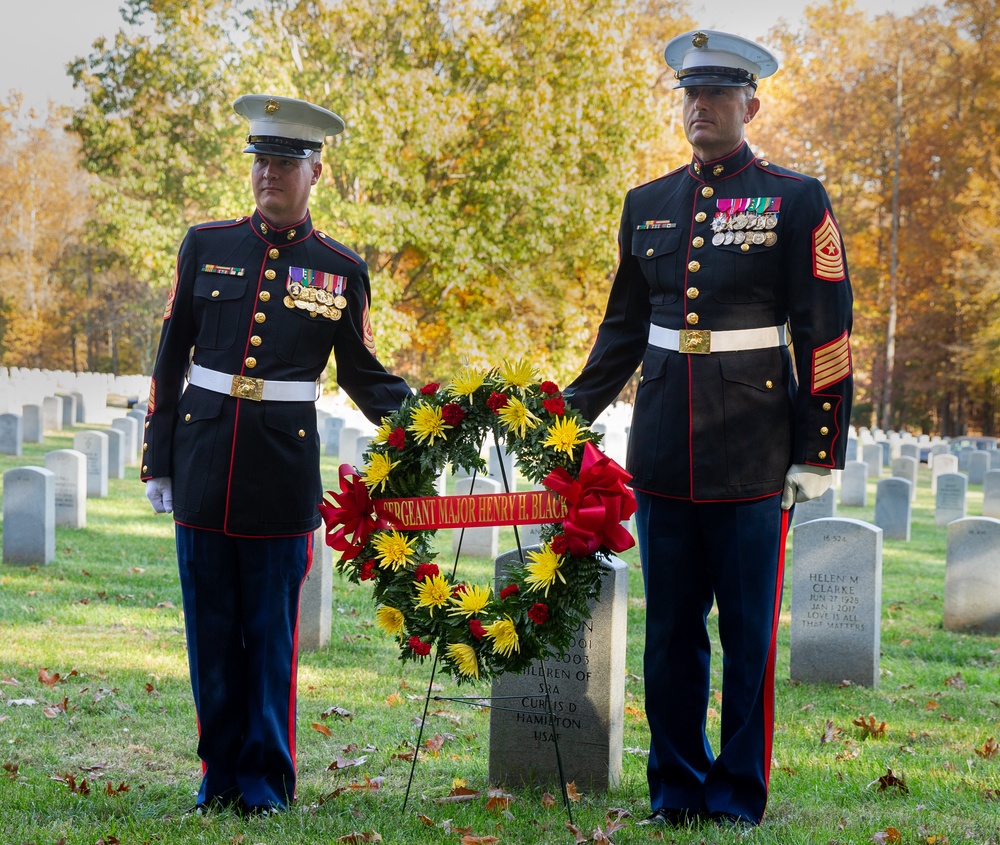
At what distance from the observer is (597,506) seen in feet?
10.8

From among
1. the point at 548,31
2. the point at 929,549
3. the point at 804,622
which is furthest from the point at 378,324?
the point at 804,622

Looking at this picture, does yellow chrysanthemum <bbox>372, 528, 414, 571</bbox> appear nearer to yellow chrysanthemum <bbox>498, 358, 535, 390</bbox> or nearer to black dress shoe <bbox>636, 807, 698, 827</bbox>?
yellow chrysanthemum <bbox>498, 358, 535, 390</bbox>

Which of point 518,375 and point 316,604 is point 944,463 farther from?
point 518,375

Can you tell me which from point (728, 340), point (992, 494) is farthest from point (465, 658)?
point (992, 494)

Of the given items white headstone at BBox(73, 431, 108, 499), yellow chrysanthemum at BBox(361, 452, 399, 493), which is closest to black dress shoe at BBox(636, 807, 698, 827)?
yellow chrysanthemum at BBox(361, 452, 399, 493)

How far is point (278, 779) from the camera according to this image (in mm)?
3758

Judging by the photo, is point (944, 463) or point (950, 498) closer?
point (950, 498)

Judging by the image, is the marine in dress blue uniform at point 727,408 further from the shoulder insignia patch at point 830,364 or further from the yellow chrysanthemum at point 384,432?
the yellow chrysanthemum at point 384,432

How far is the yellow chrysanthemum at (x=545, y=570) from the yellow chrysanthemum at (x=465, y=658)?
291 millimetres

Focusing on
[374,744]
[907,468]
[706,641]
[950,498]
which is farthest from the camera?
[907,468]

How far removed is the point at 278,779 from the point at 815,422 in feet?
7.40

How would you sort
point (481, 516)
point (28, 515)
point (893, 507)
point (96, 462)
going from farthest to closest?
point (893, 507)
point (96, 462)
point (28, 515)
point (481, 516)

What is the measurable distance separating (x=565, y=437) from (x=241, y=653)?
1391 mm

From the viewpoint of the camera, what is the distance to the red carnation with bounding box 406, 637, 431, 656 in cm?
348
